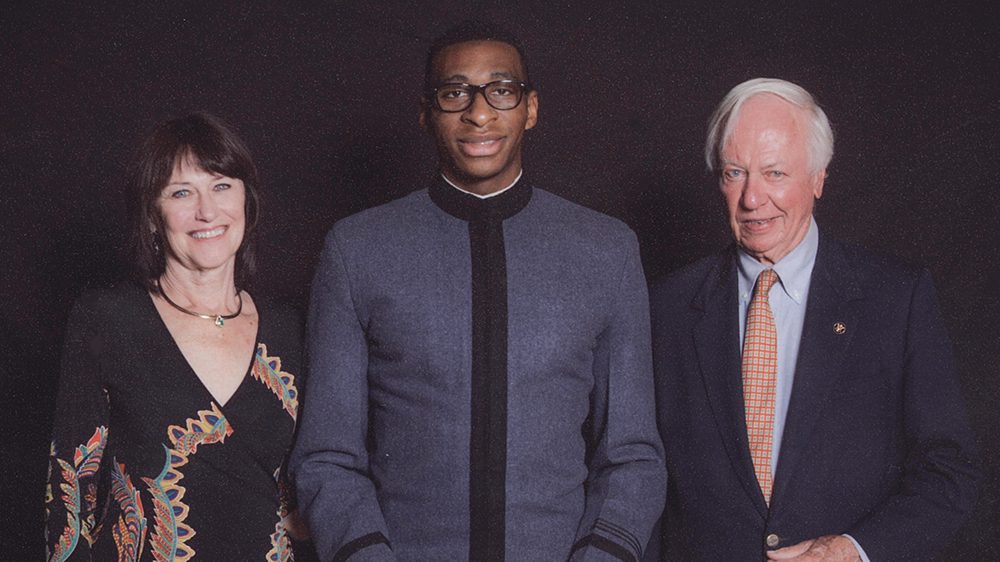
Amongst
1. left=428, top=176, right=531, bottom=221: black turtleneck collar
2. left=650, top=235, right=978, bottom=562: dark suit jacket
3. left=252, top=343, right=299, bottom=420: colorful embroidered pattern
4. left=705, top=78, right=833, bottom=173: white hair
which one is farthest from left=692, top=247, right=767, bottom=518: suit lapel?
left=252, top=343, right=299, bottom=420: colorful embroidered pattern

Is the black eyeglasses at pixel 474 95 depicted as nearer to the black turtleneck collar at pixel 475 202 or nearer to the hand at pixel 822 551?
the black turtleneck collar at pixel 475 202

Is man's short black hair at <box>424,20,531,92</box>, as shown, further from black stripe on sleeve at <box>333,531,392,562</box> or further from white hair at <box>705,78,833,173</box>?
black stripe on sleeve at <box>333,531,392,562</box>

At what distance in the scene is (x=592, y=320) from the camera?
236 cm

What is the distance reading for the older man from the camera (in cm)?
236

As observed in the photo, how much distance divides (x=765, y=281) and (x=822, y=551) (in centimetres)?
60

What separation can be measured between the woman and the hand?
112cm

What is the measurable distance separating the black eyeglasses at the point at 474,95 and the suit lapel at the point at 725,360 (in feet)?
2.15

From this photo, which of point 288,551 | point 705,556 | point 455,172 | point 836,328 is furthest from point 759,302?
point 288,551

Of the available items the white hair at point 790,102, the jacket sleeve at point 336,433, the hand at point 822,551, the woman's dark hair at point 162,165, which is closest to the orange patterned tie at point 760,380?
the hand at point 822,551

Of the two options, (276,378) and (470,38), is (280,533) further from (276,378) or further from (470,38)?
(470,38)

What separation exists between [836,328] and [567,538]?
0.74 metres

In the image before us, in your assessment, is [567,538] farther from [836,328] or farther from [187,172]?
[187,172]

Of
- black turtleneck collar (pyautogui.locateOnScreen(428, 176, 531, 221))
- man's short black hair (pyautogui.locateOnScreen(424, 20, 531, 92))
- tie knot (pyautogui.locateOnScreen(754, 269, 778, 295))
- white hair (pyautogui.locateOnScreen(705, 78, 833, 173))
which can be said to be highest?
man's short black hair (pyautogui.locateOnScreen(424, 20, 531, 92))

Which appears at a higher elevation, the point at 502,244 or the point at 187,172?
the point at 187,172
